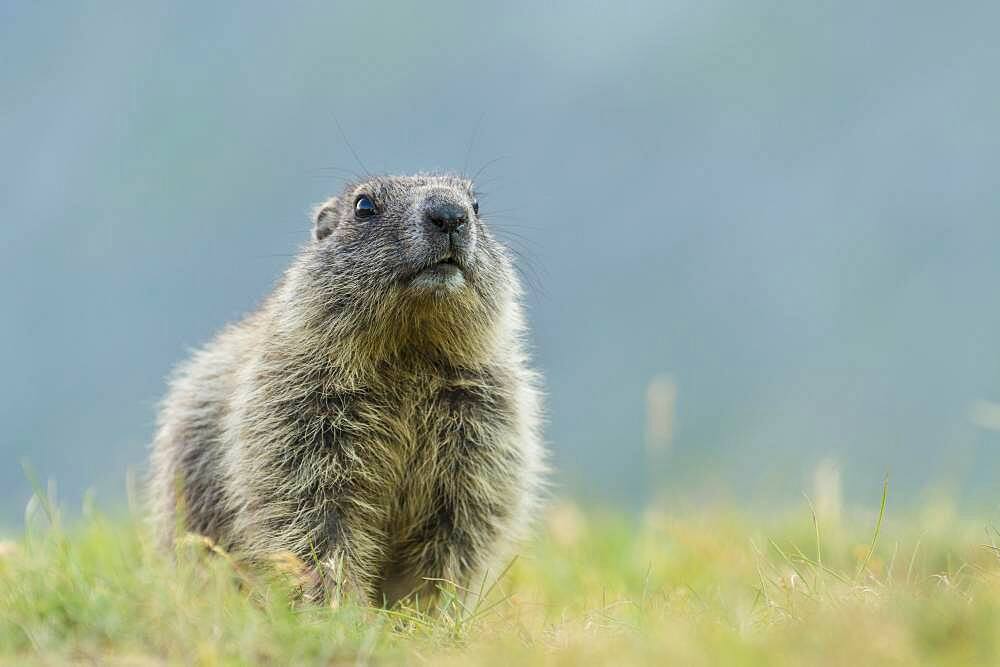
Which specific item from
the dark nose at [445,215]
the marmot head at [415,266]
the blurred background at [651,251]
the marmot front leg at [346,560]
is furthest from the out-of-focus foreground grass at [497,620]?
the blurred background at [651,251]

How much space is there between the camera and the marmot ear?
294 inches

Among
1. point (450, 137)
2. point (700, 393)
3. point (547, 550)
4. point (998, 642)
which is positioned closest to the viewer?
point (998, 642)

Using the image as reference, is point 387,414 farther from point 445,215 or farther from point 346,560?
point 445,215

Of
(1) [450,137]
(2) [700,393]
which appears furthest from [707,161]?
(2) [700,393]

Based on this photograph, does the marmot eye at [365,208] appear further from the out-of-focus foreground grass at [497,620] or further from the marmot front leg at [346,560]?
the out-of-focus foreground grass at [497,620]

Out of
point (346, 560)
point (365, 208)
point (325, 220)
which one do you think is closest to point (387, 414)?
point (346, 560)

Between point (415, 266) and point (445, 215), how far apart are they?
1.03 feet

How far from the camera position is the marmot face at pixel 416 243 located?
644 cm

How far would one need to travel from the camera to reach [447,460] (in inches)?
261

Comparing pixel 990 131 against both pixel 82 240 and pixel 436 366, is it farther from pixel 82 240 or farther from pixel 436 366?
pixel 436 366

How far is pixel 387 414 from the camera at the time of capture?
21.3 feet

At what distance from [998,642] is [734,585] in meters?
2.56

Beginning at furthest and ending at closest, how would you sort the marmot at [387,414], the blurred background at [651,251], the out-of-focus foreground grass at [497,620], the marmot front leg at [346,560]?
1. the blurred background at [651,251]
2. the marmot at [387,414]
3. the marmot front leg at [346,560]
4. the out-of-focus foreground grass at [497,620]

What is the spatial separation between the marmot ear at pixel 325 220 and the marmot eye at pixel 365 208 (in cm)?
41
